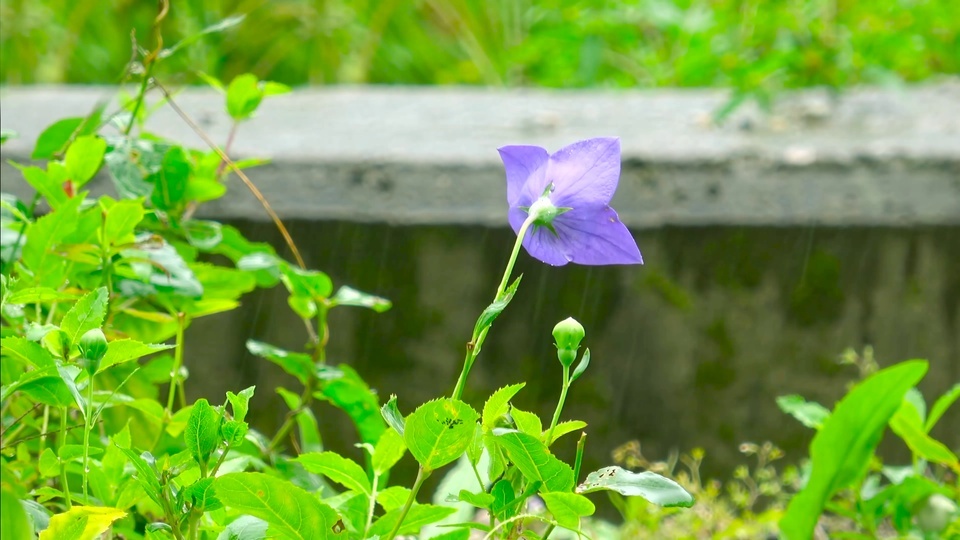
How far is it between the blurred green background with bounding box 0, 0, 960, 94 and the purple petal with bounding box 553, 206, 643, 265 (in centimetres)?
151

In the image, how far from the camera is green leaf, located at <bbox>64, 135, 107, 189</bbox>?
833mm

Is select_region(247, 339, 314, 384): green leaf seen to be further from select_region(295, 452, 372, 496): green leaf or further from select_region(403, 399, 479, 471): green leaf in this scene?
select_region(403, 399, 479, 471): green leaf

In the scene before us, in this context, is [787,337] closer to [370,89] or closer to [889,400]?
[889,400]

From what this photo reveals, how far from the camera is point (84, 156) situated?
32.9 inches

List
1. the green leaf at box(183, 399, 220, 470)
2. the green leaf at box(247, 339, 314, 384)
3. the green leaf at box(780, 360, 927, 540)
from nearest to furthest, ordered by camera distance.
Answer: the green leaf at box(183, 399, 220, 470), the green leaf at box(247, 339, 314, 384), the green leaf at box(780, 360, 927, 540)

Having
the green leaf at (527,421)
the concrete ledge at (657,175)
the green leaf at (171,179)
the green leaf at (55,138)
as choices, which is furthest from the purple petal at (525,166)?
the concrete ledge at (657,175)

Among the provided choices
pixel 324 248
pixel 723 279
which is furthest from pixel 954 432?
pixel 324 248

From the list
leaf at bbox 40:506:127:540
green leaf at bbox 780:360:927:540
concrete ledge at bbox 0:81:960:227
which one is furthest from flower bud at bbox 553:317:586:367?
concrete ledge at bbox 0:81:960:227

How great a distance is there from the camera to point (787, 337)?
1604 millimetres

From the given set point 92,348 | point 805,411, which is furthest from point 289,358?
point 805,411

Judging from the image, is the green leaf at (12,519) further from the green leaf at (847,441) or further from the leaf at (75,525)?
the green leaf at (847,441)

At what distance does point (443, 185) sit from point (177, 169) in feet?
2.35

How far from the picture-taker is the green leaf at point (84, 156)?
0.83m

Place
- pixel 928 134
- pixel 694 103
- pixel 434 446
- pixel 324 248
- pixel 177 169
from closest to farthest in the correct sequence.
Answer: pixel 434 446 < pixel 177 169 < pixel 324 248 < pixel 928 134 < pixel 694 103
